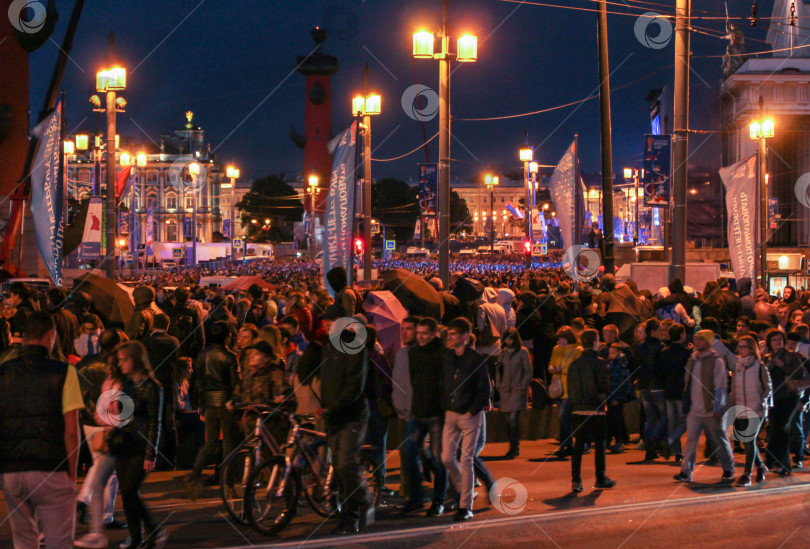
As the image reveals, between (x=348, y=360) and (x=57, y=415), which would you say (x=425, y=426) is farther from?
(x=57, y=415)

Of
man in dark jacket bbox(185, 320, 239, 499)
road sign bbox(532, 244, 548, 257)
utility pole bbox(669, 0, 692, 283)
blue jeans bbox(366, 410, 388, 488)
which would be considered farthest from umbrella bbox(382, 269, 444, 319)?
road sign bbox(532, 244, 548, 257)

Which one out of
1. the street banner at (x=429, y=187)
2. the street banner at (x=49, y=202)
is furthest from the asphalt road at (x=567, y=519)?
the street banner at (x=429, y=187)

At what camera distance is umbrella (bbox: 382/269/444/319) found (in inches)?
Result: 470

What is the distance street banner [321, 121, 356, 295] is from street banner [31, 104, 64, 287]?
4.68 m

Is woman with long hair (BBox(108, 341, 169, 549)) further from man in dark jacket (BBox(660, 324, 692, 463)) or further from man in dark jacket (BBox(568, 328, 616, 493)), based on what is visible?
man in dark jacket (BBox(660, 324, 692, 463))

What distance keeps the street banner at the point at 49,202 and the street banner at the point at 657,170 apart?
34.7 ft

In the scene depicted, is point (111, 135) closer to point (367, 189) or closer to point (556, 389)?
point (367, 189)

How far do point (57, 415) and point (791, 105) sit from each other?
52494 mm

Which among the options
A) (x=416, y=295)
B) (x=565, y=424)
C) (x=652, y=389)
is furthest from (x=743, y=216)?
(x=416, y=295)

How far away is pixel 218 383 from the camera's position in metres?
9.05

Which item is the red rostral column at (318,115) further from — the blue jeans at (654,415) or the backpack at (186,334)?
the blue jeans at (654,415)

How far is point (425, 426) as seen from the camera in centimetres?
847

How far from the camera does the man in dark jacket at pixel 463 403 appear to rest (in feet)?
26.5

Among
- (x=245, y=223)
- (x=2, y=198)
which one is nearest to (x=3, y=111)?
(x=2, y=198)
